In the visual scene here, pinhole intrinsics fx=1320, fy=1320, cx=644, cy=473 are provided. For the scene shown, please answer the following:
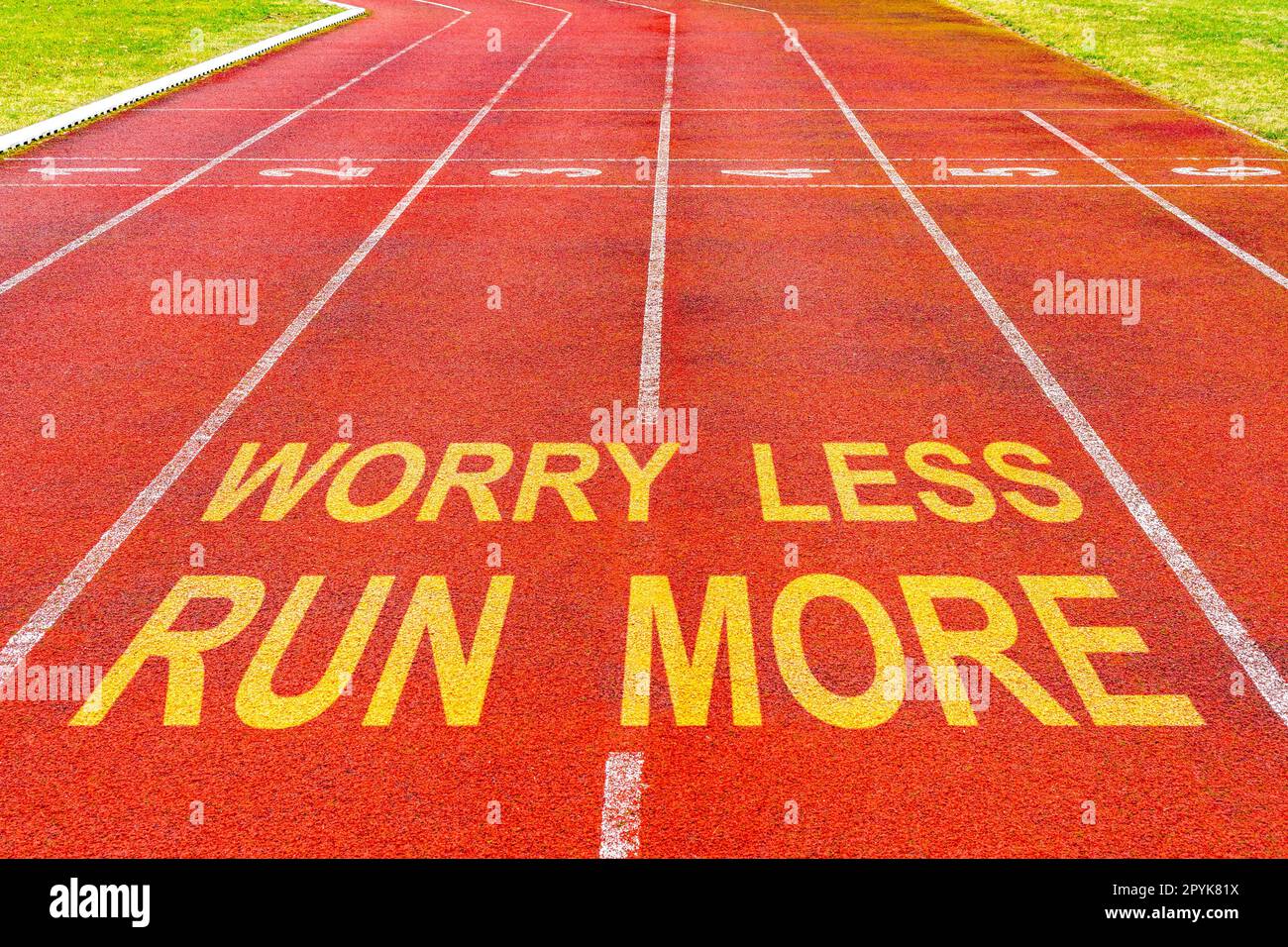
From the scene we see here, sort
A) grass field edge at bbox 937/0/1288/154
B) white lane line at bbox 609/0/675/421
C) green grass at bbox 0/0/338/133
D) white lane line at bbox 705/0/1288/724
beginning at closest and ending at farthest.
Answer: white lane line at bbox 705/0/1288/724, white lane line at bbox 609/0/675/421, grass field edge at bbox 937/0/1288/154, green grass at bbox 0/0/338/133

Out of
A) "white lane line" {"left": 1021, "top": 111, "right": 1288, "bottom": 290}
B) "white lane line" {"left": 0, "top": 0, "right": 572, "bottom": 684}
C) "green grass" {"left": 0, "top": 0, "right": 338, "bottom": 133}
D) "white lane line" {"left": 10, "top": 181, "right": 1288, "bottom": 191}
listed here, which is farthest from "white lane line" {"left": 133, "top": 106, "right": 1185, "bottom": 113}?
"white lane line" {"left": 0, "top": 0, "right": 572, "bottom": 684}

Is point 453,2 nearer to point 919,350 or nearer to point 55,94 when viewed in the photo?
point 55,94

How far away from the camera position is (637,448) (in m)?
8.08

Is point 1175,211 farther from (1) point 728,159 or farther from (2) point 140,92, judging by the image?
(2) point 140,92

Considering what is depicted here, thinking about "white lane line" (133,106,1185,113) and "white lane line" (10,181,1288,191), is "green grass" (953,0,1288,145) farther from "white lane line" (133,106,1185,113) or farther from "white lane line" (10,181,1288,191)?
"white lane line" (10,181,1288,191)

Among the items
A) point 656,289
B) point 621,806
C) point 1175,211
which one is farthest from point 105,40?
point 621,806

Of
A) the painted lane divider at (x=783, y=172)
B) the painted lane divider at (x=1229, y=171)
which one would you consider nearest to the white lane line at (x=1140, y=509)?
the painted lane divider at (x=783, y=172)

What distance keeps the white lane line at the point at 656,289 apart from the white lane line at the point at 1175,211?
5202 mm

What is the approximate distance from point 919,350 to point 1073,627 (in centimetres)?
399

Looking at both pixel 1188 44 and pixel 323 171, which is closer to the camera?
pixel 323 171

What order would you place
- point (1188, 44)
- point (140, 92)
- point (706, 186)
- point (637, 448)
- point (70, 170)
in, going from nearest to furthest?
point (637, 448) < point (706, 186) < point (70, 170) < point (140, 92) < point (1188, 44)

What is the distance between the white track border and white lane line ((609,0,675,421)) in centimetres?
823

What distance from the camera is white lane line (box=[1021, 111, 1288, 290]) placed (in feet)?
38.1

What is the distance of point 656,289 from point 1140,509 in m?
5.08
